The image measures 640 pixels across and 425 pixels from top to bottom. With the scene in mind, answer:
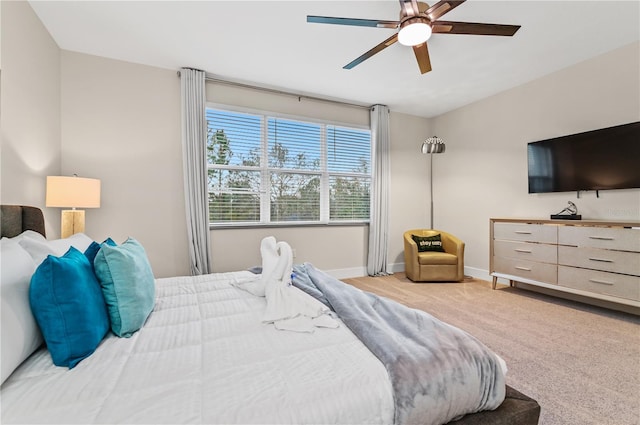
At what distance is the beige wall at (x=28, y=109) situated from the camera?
197 cm

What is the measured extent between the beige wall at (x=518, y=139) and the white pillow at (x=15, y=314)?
15.0 ft

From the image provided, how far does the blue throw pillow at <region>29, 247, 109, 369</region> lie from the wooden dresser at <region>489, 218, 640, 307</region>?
391 centimetres

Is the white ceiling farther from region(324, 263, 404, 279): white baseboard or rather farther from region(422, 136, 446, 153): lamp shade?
region(324, 263, 404, 279): white baseboard

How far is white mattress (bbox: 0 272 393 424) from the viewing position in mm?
769

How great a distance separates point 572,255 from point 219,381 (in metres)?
3.58

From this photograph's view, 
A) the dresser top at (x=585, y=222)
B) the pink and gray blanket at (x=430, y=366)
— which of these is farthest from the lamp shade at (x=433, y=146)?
the pink and gray blanket at (x=430, y=366)

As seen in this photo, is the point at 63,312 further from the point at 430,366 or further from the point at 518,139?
the point at 518,139

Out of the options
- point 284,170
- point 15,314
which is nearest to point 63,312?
point 15,314

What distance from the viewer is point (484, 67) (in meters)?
3.39

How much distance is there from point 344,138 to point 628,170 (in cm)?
325

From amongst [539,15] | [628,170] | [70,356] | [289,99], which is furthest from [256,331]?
[628,170]

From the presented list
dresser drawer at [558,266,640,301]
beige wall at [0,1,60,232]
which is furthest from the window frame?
dresser drawer at [558,266,640,301]

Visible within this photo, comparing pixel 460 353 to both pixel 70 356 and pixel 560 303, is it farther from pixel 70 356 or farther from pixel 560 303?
pixel 560 303

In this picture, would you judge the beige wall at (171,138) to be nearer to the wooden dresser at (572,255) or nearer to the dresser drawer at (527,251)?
the wooden dresser at (572,255)
